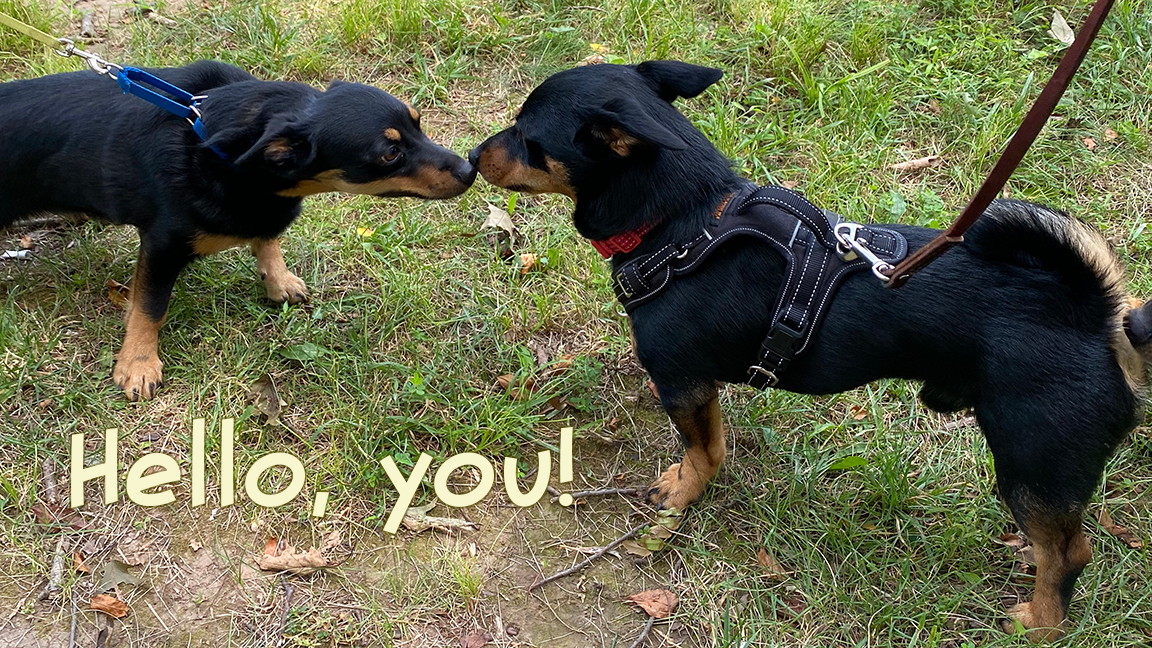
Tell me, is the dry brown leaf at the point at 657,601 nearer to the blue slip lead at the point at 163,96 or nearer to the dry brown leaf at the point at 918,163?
the blue slip lead at the point at 163,96

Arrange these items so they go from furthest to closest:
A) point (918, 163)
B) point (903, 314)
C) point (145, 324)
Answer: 1. point (918, 163)
2. point (145, 324)
3. point (903, 314)

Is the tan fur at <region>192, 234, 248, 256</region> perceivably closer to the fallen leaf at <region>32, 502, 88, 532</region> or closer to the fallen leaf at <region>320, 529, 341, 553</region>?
the fallen leaf at <region>32, 502, 88, 532</region>

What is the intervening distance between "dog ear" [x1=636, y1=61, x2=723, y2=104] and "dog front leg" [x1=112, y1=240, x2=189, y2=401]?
6.35 ft

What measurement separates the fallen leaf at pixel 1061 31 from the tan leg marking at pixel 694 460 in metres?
3.51

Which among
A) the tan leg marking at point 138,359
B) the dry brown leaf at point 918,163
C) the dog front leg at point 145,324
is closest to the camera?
the dog front leg at point 145,324

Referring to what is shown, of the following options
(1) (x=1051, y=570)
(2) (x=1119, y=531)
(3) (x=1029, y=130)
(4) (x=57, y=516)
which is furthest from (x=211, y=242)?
(2) (x=1119, y=531)

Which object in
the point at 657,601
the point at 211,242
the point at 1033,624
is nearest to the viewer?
the point at 1033,624

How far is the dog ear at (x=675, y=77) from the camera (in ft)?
9.44

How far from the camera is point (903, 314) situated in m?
2.42

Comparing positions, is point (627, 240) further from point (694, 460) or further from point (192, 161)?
point (192, 161)

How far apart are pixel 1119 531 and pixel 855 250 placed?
1656mm

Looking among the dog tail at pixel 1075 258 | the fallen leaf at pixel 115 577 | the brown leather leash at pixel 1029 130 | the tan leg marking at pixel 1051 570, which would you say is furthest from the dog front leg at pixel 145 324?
the tan leg marking at pixel 1051 570

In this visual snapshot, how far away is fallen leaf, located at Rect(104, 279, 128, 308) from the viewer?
383cm

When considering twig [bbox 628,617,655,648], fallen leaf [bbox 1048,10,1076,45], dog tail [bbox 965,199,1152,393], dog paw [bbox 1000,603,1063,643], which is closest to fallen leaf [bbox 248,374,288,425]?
twig [bbox 628,617,655,648]
